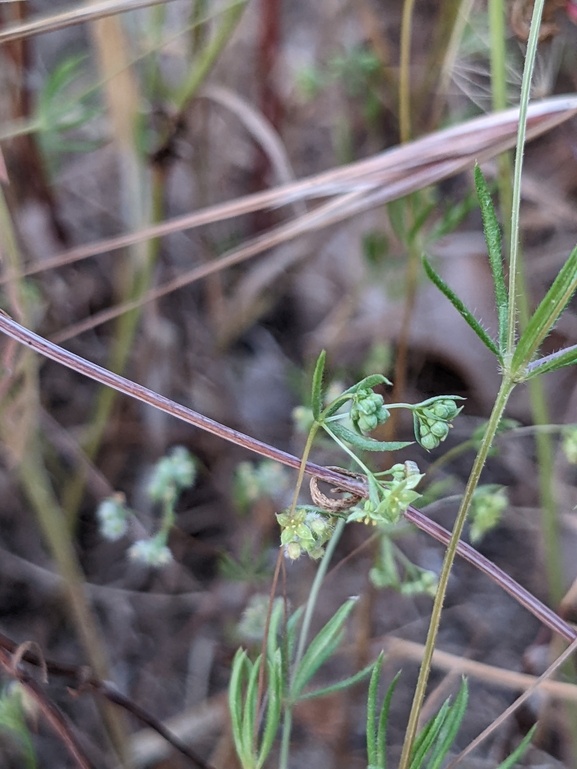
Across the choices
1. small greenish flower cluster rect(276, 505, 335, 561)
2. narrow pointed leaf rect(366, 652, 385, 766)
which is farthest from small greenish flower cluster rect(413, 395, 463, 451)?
narrow pointed leaf rect(366, 652, 385, 766)

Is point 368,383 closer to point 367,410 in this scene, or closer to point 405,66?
point 367,410

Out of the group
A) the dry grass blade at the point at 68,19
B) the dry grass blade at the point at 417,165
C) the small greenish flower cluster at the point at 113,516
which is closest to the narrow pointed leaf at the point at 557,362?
the dry grass blade at the point at 417,165

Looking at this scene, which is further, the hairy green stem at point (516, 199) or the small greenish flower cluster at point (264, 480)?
the small greenish flower cluster at point (264, 480)

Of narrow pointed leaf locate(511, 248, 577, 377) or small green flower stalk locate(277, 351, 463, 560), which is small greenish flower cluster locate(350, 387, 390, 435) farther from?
narrow pointed leaf locate(511, 248, 577, 377)

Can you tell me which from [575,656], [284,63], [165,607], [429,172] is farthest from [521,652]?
[284,63]

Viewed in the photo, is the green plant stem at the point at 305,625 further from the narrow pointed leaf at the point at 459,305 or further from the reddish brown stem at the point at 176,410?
the narrow pointed leaf at the point at 459,305

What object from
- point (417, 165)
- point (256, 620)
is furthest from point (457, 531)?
point (256, 620)
